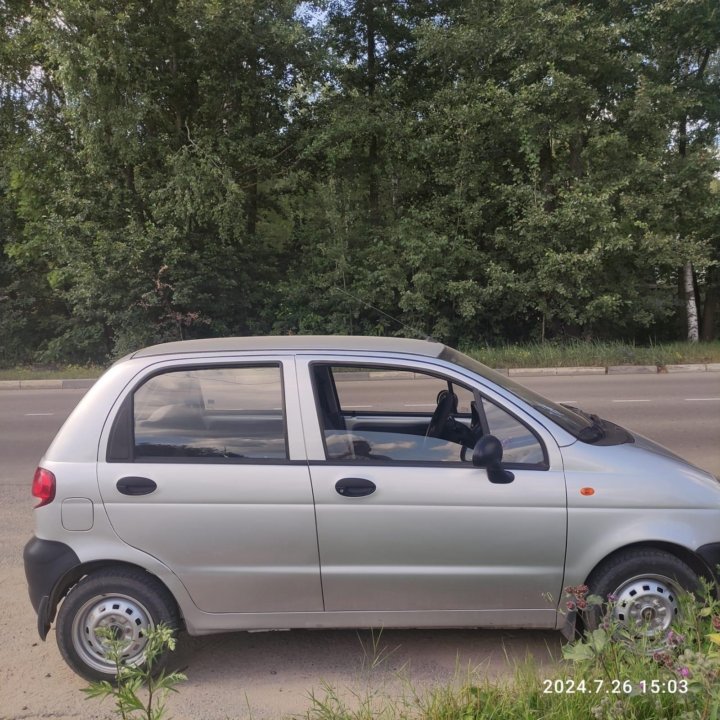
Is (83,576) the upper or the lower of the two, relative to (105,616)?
upper

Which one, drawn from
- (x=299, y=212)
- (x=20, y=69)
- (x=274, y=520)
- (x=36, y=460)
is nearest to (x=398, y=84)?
(x=299, y=212)

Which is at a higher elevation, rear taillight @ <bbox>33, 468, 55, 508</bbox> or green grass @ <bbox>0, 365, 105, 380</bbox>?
green grass @ <bbox>0, 365, 105, 380</bbox>

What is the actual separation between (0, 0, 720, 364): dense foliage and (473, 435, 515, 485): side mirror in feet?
43.3

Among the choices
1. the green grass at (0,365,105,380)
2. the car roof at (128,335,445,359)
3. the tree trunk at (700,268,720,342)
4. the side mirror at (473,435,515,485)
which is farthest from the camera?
the tree trunk at (700,268,720,342)

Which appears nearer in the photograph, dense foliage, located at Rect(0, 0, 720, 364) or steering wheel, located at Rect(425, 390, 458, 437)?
steering wheel, located at Rect(425, 390, 458, 437)

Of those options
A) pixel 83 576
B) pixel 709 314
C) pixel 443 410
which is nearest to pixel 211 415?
pixel 83 576

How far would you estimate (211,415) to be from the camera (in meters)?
3.42

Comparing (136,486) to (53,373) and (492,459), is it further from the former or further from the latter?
(53,373)

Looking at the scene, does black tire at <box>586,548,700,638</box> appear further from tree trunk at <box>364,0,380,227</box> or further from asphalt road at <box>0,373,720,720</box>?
tree trunk at <box>364,0,380,227</box>

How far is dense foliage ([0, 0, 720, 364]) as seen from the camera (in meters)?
15.2

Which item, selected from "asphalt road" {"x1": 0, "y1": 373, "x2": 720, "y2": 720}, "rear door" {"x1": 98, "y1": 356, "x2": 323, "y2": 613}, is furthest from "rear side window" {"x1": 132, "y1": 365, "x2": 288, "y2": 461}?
"asphalt road" {"x1": 0, "y1": 373, "x2": 720, "y2": 720}

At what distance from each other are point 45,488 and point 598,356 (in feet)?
47.1

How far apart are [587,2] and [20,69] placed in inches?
552

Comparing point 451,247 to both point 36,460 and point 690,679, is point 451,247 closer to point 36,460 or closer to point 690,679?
point 36,460
